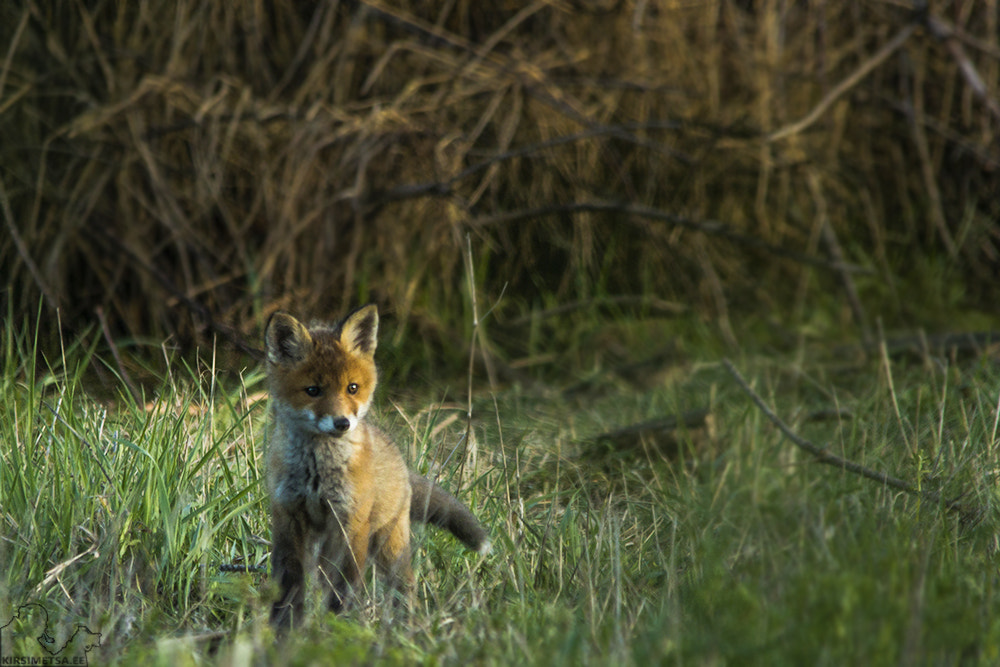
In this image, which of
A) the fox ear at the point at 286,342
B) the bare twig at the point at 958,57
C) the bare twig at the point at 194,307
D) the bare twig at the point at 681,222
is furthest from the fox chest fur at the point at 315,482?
the bare twig at the point at 958,57

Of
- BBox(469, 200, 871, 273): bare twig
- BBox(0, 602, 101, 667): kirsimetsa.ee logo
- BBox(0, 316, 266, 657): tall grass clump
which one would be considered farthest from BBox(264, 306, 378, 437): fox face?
BBox(469, 200, 871, 273): bare twig

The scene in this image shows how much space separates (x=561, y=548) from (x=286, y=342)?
1089 mm

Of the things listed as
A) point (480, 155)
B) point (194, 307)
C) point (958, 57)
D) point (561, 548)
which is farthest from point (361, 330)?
point (958, 57)

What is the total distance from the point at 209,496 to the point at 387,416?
1304mm

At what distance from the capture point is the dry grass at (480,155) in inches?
257

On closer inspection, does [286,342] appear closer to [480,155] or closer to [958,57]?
[480,155]

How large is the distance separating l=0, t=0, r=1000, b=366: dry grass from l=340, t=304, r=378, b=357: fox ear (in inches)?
85.1

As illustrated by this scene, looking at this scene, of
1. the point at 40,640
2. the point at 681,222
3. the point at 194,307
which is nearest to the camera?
the point at 40,640

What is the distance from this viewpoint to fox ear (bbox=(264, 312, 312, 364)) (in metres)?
3.42

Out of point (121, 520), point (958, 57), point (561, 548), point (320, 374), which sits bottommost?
point (121, 520)

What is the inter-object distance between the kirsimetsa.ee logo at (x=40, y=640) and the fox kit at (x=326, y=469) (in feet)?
1.78

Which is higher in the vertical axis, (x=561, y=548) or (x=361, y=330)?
(x=361, y=330)

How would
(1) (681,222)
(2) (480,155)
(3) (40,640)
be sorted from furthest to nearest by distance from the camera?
(2) (480,155), (1) (681,222), (3) (40,640)

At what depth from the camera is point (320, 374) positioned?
340 cm
